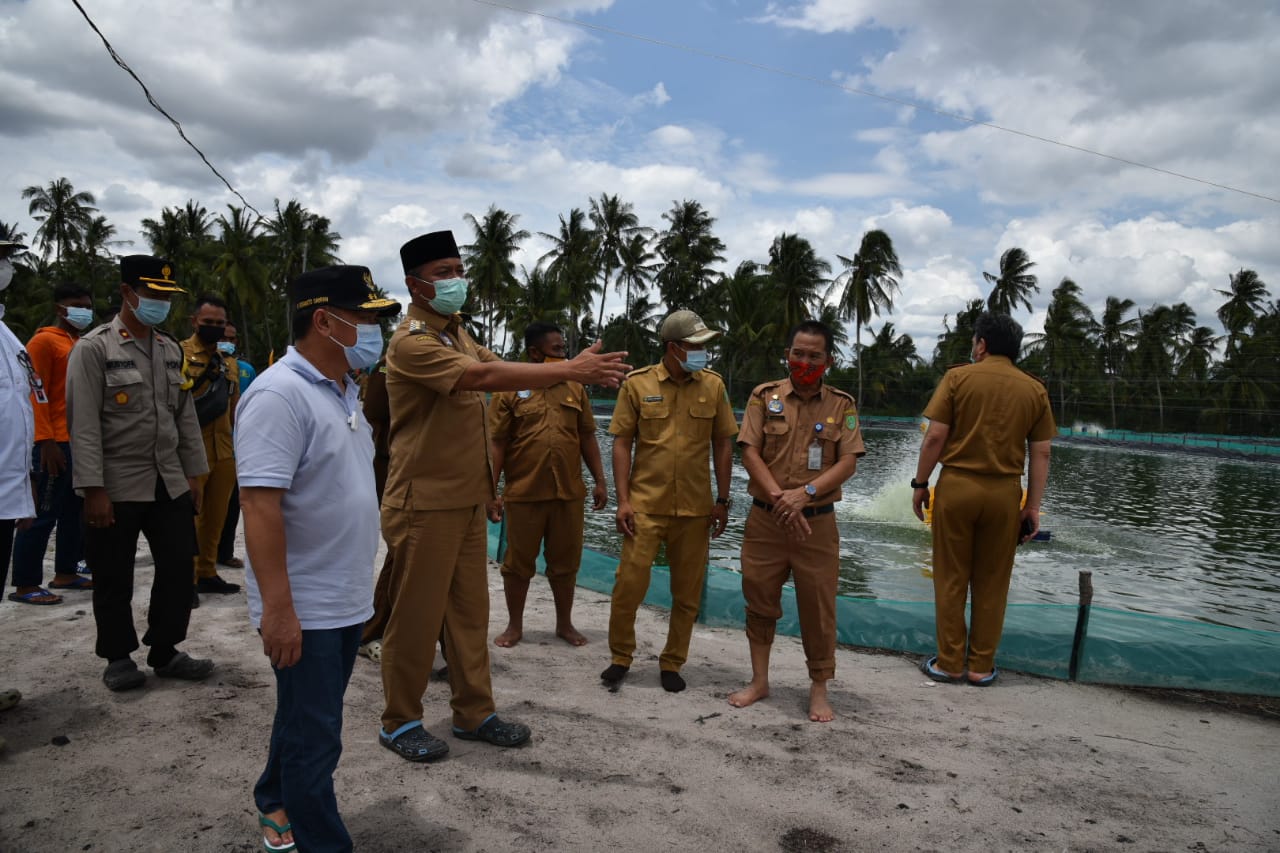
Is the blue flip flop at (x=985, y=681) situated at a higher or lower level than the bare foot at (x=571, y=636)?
lower

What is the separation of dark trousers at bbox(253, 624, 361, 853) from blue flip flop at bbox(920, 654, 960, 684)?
3.50 meters

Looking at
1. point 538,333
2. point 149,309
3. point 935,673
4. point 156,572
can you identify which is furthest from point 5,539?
point 935,673

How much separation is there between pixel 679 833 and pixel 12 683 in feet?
10.6

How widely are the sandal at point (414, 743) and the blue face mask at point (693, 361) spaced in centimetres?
220

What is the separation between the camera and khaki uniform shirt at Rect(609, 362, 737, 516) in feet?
14.1

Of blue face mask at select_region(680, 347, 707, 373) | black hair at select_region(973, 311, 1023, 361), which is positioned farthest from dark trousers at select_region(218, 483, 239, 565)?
black hair at select_region(973, 311, 1023, 361)

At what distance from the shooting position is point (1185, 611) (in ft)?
27.4

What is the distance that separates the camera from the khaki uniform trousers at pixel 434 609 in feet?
10.5

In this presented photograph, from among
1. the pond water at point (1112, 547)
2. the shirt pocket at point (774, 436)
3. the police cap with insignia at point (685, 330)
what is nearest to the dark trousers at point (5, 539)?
the police cap with insignia at point (685, 330)

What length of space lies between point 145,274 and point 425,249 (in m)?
1.56

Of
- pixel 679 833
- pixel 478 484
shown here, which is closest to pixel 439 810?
pixel 679 833

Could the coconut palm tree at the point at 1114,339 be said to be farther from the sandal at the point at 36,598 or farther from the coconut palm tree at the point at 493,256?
the sandal at the point at 36,598

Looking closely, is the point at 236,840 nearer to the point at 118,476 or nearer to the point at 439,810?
the point at 439,810

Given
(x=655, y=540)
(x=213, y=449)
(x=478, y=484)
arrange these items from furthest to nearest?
(x=213, y=449) < (x=655, y=540) < (x=478, y=484)
